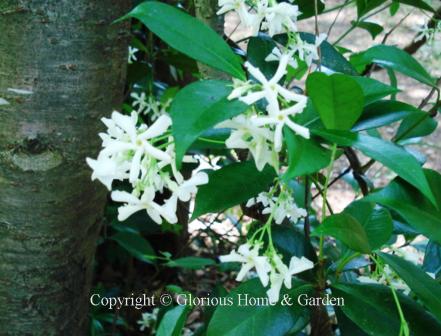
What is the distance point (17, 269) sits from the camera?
95cm

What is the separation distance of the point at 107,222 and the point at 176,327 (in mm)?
686

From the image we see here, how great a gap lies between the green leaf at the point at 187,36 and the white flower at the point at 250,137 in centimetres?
6

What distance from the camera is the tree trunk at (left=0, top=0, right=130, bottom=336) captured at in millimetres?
826

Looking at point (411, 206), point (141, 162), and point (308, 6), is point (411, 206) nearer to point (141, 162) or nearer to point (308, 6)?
point (141, 162)

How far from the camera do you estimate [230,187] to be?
2.10 feet

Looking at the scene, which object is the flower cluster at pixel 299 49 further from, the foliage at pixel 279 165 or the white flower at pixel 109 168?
the white flower at pixel 109 168

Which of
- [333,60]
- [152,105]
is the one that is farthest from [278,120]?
[152,105]

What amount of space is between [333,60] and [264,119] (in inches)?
14.7

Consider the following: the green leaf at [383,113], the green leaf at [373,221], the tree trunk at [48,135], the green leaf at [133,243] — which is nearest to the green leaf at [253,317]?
the green leaf at [373,221]

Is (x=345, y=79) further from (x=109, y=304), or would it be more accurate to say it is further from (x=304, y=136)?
(x=109, y=304)

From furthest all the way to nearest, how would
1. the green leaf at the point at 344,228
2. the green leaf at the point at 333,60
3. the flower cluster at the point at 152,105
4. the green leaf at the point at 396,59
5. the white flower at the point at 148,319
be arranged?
the white flower at the point at 148,319
the flower cluster at the point at 152,105
the green leaf at the point at 333,60
the green leaf at the point at 396,59
the green leaf at the point at 344,228

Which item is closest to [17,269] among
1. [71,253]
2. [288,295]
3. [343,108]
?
[71,253]

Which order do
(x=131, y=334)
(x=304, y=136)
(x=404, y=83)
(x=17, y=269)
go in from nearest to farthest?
(x=304, y=136), (x=17, y=269), (x=131, y=334), (x=404, y=83)

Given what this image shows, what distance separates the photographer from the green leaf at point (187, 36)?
55 centimetres
